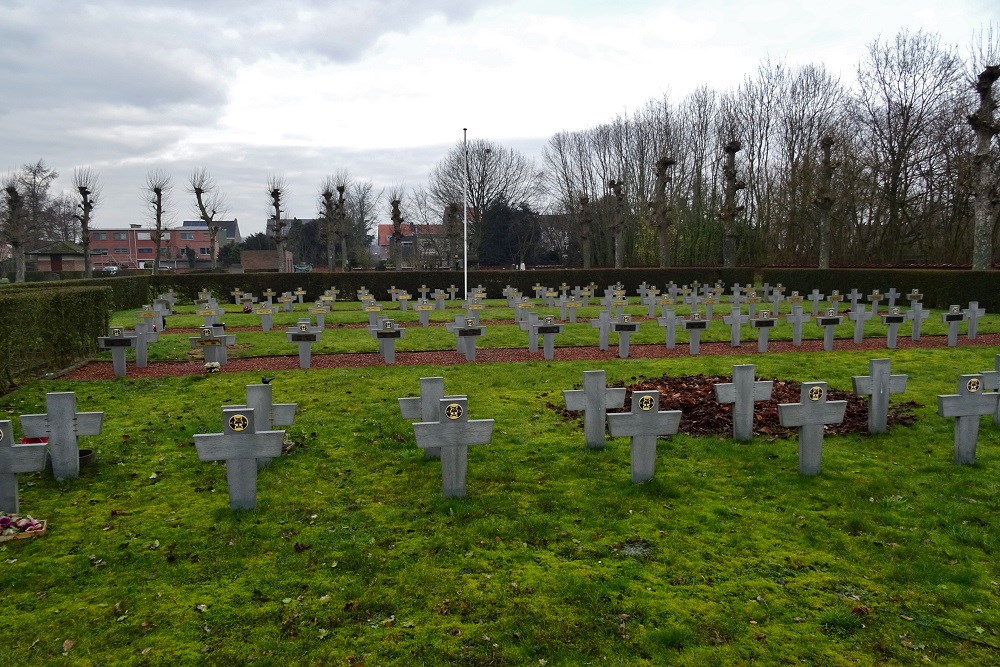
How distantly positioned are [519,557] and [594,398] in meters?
2.33

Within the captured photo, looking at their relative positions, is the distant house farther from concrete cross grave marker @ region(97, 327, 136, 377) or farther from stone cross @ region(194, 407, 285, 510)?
stone cross @ region(194, 407, 285, 510)

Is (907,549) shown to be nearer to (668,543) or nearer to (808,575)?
(808,575)

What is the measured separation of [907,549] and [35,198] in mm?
61503

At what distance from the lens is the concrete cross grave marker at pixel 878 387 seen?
6988 mm

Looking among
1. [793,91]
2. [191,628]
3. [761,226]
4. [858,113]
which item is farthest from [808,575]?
[793,91]

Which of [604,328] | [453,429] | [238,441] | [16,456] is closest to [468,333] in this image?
[604,328]

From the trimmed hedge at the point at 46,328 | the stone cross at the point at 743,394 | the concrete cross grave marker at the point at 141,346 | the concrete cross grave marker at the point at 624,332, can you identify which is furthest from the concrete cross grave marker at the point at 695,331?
the trimmed hedge at the point at 46,328

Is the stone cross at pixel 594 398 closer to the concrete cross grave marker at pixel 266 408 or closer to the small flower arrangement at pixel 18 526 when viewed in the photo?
the concrete cross grave marker at pixel 266 408

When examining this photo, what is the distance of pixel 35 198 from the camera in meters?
51.6

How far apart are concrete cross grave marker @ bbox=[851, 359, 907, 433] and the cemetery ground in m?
0.21

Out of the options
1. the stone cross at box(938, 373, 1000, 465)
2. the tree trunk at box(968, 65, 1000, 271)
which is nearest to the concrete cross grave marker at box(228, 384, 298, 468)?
the stone cross at box(938, 373, 1000, 465)

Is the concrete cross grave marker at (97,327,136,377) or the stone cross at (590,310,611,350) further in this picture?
the stone cross at (590,310,611,350)

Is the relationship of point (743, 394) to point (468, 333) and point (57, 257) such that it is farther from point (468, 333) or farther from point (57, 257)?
point (57, 257)

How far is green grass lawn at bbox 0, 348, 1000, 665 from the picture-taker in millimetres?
3691
